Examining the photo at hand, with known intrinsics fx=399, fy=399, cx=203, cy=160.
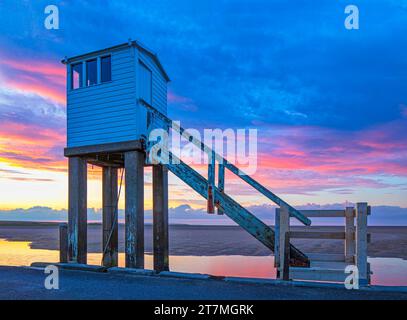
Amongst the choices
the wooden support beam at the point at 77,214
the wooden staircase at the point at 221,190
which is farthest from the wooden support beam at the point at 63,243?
the wooden staircase at the point at 221,190

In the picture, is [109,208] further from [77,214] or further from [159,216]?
[77,214]

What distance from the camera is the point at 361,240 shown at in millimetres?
8414

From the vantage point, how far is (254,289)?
811 cm

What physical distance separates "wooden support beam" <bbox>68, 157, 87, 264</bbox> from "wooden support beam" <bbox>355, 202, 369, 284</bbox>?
30.0 feet

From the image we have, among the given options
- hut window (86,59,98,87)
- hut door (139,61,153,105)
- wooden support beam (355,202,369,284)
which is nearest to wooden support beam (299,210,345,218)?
wooden support beam (355,202,369,284)

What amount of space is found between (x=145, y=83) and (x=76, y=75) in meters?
2.61

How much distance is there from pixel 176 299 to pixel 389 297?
3897 millimetres

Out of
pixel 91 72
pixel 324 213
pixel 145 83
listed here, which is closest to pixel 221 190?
pixel 324 213

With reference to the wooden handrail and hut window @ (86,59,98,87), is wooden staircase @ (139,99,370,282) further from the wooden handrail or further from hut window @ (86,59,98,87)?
hut window @ (86,59,98,87)

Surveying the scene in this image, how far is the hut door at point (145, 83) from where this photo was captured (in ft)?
44.7

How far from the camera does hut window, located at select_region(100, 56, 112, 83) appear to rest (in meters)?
13.7

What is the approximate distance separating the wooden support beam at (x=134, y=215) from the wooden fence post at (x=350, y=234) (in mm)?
6431
